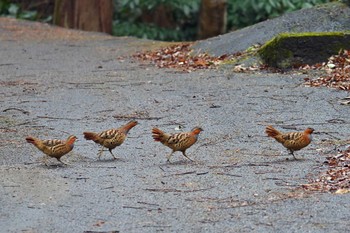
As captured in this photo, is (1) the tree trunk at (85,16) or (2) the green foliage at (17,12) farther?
(2) the green foliage at (17,12)

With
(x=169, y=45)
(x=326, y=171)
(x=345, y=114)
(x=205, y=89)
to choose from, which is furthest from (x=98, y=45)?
(x=326, y=171)

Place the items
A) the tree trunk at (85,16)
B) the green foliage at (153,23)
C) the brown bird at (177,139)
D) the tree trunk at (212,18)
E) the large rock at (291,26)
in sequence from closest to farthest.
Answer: the brown bird at (177,139)
the large rock at (291,26)
the tree trunk at (212,18)
the green foliage at (153,23)
the tree trunk at (85,16)

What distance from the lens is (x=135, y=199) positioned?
7.13 meters

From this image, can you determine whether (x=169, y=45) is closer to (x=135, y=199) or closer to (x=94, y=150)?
(x=94, y=150)

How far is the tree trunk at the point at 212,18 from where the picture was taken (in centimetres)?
2292

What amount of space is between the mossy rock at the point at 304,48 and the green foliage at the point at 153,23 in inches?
361

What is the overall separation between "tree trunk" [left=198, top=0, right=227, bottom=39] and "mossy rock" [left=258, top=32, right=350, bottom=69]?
327 inches

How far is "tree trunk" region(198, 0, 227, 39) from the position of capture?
22923 mm

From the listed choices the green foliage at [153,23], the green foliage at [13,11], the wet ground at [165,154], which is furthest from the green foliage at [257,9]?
the wet ground at [165,154]

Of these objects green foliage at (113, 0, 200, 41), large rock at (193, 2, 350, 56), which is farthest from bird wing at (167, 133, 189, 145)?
green foliage at (113, 0, 200, 41)

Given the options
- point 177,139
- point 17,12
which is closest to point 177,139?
point 177,139

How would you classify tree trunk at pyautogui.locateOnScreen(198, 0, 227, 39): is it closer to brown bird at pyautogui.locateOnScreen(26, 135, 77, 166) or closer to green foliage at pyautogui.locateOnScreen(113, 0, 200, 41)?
green foliage at pyautogui.locateOnScreen(113, 0, 200, 41)

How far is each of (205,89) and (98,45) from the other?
7332 millimetres

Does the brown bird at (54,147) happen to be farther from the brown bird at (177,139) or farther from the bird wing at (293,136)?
the bird wing at (293,136)
